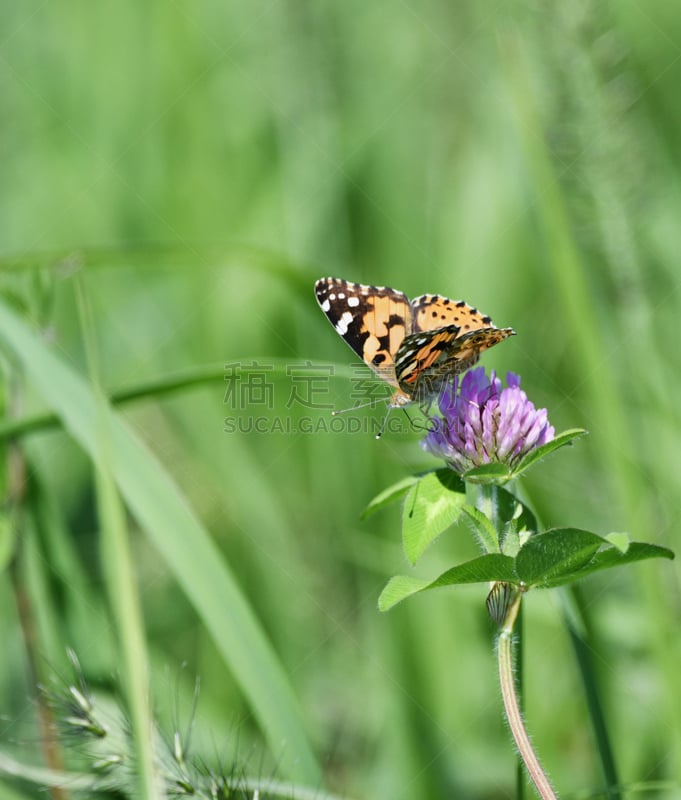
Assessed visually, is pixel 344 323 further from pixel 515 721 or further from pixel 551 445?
pixel 515 721

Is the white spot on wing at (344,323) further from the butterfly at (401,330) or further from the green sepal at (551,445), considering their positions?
the green sepal at (551,445)

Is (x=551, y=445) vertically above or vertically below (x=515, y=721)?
above

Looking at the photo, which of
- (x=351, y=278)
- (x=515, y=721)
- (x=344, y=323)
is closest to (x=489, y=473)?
(x=515, y=721)

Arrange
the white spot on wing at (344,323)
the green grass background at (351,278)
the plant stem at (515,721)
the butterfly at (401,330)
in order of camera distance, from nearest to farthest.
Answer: the plant stem at (515,721)
the butterfly at (401,330)
the white spot on wing at (344,323)
the green grass background at (351,278)

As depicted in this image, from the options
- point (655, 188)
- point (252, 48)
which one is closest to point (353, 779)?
point (655, 188)

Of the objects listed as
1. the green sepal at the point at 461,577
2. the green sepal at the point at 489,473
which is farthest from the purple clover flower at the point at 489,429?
the green sepal at the point at 461,577
